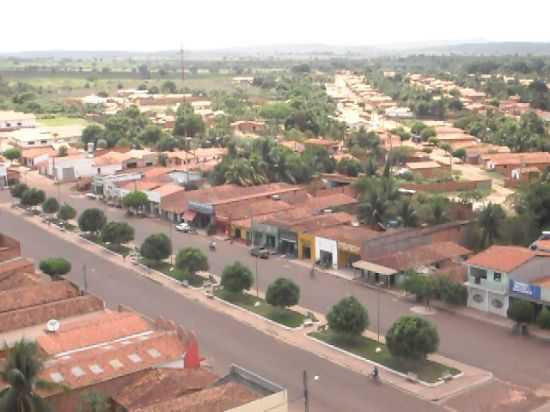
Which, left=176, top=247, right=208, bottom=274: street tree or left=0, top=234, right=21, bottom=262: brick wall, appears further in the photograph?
left=0, top=234, right=21, bottom=262: brick wall

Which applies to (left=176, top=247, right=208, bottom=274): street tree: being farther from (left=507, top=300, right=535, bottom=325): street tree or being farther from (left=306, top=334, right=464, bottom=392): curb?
(left=507, top=300, right=535, bottom=325): street tree

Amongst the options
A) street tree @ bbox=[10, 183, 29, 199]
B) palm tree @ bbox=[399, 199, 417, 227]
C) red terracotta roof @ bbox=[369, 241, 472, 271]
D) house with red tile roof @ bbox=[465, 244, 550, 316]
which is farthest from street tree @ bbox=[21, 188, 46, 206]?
house with red tile roof @ bbox=[465, 244, 550, 316]

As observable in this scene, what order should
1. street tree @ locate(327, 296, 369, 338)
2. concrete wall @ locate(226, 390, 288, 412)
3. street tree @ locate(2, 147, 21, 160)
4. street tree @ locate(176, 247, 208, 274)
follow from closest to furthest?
concrete wall @ locate(226, 390, 288, 412) → street tree @ locate(327, 296, 369, 338) → street tree @ locate(176, 247, 208, 274) → street tree @ locate(2, 147, 21, 160)

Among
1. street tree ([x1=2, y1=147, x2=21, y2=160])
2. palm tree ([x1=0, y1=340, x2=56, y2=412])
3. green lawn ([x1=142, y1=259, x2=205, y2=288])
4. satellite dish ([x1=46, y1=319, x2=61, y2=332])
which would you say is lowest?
street tree ([x1=2, y1=147, x2=21, y2=160])

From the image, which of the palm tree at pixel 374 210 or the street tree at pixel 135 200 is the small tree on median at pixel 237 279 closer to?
the palm tree at pixel 374 210

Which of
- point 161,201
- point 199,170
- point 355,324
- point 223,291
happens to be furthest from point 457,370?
point 199,170

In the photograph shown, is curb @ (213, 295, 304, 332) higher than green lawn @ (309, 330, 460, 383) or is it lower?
lower

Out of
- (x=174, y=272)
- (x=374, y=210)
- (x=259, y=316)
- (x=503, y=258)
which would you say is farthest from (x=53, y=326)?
(x=374, y=210)
